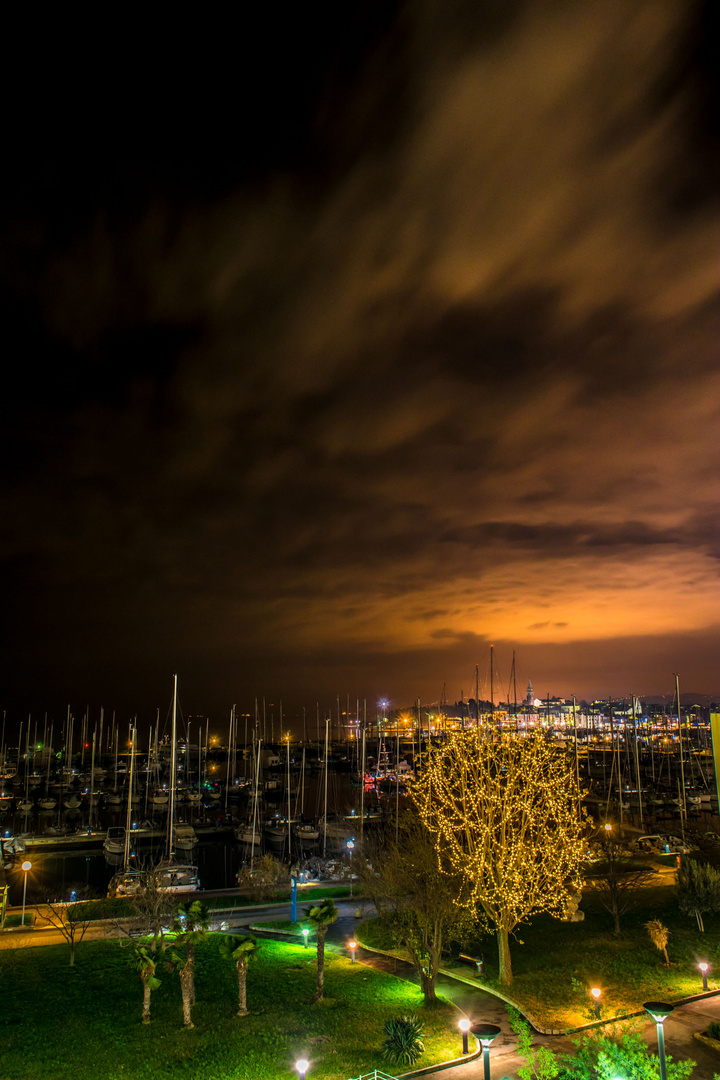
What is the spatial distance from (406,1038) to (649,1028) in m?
7.88

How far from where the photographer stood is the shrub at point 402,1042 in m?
17.8

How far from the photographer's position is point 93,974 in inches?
976

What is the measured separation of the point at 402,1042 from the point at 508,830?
9422mm

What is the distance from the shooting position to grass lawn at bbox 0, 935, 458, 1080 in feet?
57.8

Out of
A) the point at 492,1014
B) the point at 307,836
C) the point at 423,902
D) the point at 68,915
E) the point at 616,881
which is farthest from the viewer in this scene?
the point at 307,836

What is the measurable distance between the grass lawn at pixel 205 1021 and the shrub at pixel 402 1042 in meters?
0.27

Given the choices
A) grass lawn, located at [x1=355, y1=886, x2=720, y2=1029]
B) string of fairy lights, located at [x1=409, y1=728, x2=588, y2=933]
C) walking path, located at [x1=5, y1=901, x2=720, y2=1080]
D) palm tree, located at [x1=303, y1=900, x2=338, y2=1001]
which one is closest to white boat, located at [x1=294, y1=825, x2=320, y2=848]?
walking path, located at [x1=5, y1=901, x2=720, y2=1080]

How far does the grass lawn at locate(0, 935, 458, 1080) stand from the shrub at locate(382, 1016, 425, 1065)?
27cm

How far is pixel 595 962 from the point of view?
25625 mm

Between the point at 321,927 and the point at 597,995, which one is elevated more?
the point at 321,927

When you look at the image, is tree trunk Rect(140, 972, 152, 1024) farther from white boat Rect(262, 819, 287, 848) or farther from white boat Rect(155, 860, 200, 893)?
white boat Rect(262, 819, 287, 848)

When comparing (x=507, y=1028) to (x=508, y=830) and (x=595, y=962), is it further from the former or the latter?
(x=595, y=962)

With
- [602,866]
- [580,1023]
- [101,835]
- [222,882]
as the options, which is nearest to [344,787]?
[101,835]

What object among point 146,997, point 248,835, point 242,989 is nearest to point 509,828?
point 242,989
